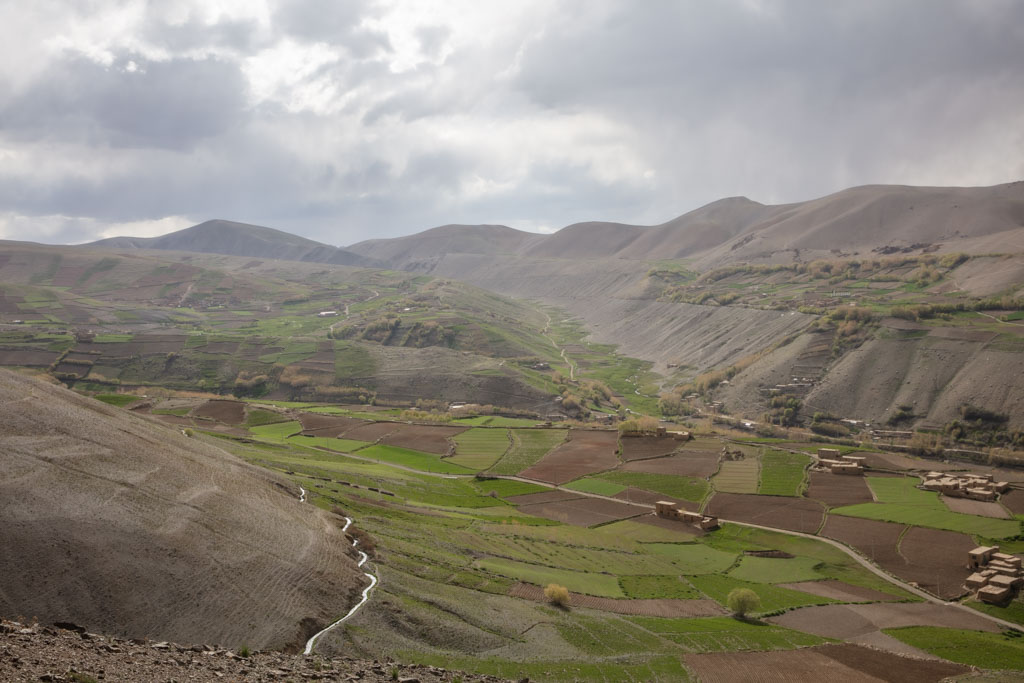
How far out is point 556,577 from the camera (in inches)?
1774

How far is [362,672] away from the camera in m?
24.2

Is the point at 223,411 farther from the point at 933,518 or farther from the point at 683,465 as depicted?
the point at 933,518

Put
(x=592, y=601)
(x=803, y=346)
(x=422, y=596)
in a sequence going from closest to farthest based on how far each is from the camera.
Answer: (x=422, y=596) < (x=592, y=601) < (x=803, y=346)

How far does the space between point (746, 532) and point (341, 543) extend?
39666mm

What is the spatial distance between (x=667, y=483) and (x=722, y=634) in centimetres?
3579

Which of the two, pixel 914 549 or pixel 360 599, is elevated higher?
pixel 360 599

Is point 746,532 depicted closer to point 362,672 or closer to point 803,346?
point 362,672

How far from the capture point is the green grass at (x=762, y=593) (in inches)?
1768

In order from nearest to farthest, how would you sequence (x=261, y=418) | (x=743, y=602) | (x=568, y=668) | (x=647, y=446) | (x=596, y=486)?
(x=568, y=668) < (x=743, y=602) < (x=596, y=486) < (x=647, y=446) < (x=261, y=418)

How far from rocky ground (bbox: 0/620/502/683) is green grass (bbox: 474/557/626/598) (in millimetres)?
16865

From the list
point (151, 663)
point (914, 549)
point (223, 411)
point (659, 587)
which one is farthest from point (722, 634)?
point (223, 411)

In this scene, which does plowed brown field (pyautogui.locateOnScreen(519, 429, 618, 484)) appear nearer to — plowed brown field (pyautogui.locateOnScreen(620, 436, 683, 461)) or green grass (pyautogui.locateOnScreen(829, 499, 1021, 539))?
plowed brown field (pyautogui.locateOnScreen(620, 436, 683, 461))

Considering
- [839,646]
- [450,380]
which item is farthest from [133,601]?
[450,380]

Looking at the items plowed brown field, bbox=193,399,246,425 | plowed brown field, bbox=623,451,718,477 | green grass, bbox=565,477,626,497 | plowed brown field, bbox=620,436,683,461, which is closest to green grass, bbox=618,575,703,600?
green grass, bbox=565,477,626,497
